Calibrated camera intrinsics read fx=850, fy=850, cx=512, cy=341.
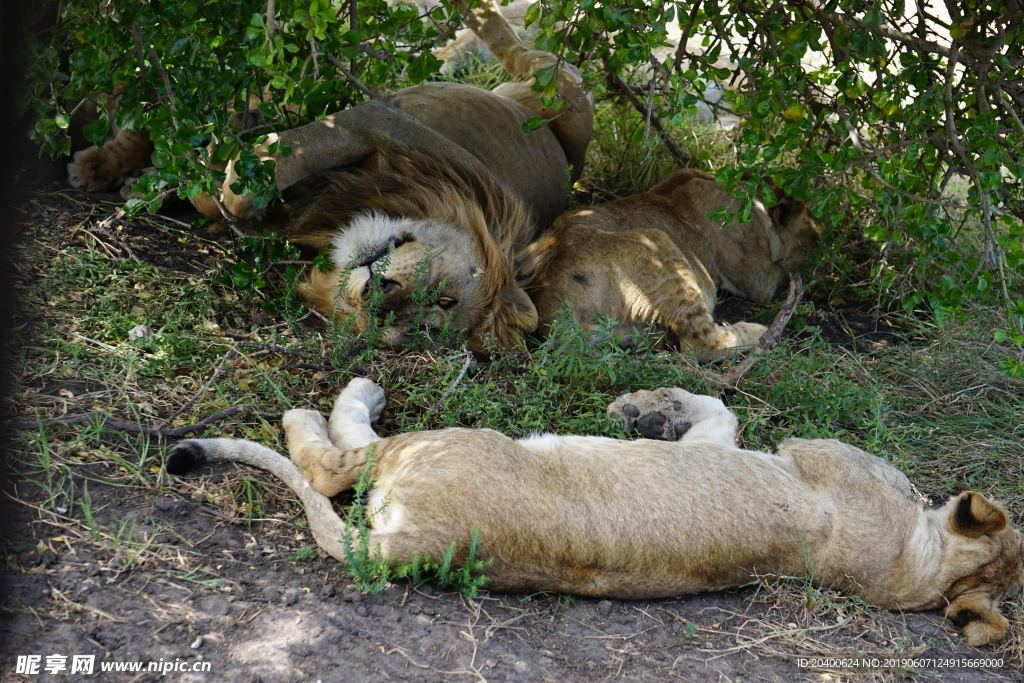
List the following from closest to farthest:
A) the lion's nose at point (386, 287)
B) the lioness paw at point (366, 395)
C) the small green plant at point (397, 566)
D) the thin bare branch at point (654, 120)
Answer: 1. the small green plant at point (397, 566)
2. the lioness paw at point (366, 395)
3. the lion's nose at point (386, 287)
4. the thin bare branch at point (654, 120)

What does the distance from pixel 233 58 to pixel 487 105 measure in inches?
80.4

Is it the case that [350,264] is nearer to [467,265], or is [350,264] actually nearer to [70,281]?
[467,265]

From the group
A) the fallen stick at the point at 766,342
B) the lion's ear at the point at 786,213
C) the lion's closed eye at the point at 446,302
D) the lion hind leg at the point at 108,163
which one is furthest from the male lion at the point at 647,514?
the lion's ear at the point at 786,213

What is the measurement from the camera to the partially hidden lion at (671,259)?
4.59m

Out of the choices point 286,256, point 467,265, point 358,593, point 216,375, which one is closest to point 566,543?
point 358,593

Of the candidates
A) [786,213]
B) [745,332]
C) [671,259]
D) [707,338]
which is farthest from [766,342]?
[786,213]

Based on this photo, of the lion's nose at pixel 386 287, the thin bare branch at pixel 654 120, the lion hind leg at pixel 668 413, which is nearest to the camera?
the lion hind leg at pixel 668 413

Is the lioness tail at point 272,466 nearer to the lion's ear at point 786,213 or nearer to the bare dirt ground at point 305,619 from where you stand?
the bare dirt ground at point 305,619

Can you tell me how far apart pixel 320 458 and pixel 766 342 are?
2458mm

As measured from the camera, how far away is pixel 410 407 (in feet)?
11.8

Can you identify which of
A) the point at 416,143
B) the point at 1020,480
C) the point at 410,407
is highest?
the point at 416,143

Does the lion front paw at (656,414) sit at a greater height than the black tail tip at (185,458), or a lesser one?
greater

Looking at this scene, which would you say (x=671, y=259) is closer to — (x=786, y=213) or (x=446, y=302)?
(x=786, y=213)

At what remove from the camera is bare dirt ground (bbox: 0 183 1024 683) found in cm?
219
